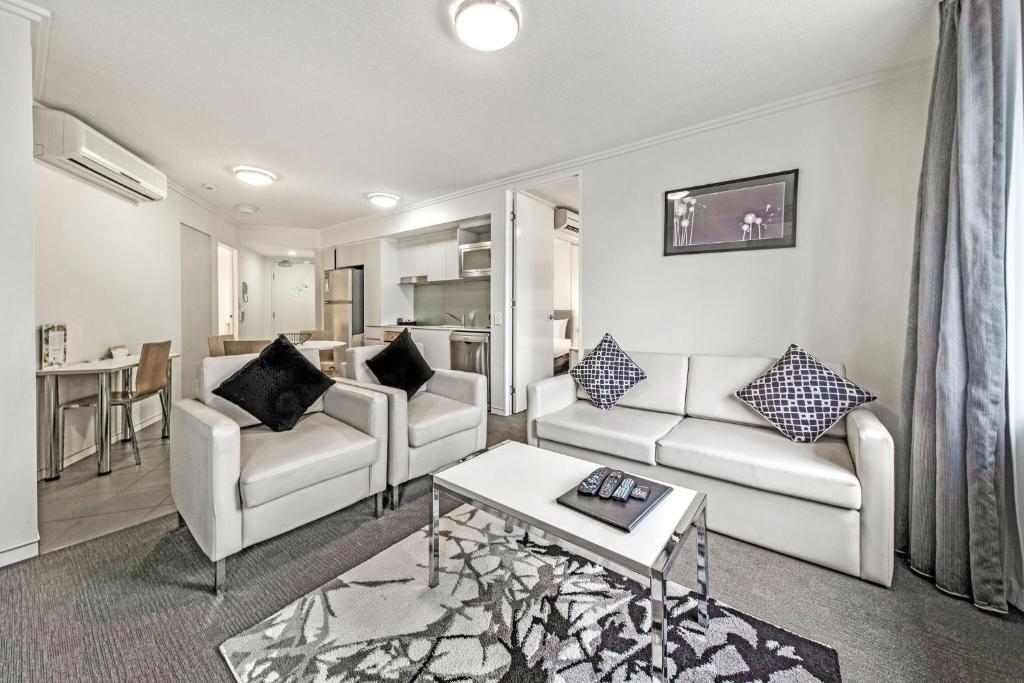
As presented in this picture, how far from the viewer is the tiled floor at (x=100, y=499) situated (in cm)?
203

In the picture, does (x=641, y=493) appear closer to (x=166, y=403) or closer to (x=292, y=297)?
(x=166, y=403)

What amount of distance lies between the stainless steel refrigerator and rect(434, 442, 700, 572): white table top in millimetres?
4653

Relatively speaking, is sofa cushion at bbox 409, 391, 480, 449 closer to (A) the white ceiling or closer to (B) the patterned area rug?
(B) the patterned area rug

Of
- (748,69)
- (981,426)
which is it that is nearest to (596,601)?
(981,426)

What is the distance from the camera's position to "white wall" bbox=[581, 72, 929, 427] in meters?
2.32

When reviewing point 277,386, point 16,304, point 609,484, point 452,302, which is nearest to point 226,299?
point 452,302

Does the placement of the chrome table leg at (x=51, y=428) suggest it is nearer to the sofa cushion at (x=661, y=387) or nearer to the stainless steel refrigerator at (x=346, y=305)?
the stainless steel refrigerator at (x=346, y=305)

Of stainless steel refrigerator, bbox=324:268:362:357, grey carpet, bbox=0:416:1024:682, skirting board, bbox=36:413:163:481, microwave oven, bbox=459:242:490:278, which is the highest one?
microwave oven, bbox=459:242:490:278

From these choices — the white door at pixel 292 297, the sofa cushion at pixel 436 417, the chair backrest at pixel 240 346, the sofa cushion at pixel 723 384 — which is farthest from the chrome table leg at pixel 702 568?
the white door at pixel 292 297

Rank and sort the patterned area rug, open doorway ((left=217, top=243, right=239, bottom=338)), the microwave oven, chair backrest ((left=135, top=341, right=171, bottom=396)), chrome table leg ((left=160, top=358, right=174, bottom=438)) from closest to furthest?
the patterned area rug < chair backrest ((left=135, top=341, right=171, bottom=396)) < chrome table leg ((left=160, top=358, right=174, bottom=438)) < the microwave oven < open doorway ((left=217, top=243, right=239, bottom=338))

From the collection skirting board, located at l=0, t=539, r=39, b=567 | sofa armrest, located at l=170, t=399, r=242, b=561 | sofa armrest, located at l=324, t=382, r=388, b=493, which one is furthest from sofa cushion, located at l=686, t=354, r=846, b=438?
skirting board, located at l=0, t=539, r=39, b=567

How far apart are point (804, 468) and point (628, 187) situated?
2408 mm

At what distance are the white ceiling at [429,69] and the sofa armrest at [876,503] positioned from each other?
193 cm

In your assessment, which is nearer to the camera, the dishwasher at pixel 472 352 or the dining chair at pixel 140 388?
the dining chair at pixel 140 388
